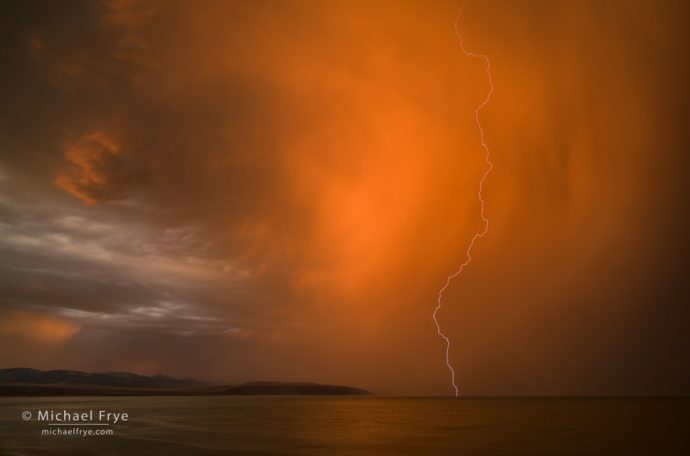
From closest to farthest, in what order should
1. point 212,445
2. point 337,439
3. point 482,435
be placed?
point 212,445, point 337,439, point 482,435

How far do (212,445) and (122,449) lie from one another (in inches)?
202

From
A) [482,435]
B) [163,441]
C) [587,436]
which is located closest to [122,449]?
[163,441]

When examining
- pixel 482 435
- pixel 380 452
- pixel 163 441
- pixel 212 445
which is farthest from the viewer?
pixel 482 435

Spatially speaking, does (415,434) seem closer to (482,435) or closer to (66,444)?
(482,435)

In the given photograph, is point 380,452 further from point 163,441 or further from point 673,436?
point 673,436

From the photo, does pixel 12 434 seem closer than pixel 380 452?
No

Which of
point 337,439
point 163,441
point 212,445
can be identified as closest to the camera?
point 212,445

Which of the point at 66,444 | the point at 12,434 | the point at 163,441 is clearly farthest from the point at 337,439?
the point at 12,434

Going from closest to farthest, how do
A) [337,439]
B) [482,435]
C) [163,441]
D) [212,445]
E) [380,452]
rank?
[380,452] → [212,445] → [163,441] → [337,439] → [482,435]

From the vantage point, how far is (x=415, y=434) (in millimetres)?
42375

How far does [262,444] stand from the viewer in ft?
115

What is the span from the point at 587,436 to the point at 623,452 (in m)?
10.6

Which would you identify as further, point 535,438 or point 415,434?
point 415,434

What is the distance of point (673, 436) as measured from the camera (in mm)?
40625
